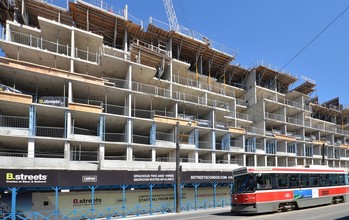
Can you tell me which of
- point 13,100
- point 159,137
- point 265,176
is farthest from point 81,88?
point 265,176

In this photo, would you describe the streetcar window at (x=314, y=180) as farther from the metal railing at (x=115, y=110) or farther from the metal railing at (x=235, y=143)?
the metal railing at (x=235, y=143)

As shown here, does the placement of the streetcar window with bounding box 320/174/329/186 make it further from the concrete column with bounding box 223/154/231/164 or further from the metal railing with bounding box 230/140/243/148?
the metal railing with bounding box 230/140/243/148

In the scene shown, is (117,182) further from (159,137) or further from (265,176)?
(159,137)

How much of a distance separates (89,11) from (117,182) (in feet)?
76.2

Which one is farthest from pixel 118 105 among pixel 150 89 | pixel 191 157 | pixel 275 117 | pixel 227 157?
pixel 275 117

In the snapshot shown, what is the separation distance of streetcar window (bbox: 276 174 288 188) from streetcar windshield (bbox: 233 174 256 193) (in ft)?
7.72

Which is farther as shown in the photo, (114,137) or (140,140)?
(140,140)

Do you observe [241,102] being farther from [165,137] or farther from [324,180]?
[324,180]

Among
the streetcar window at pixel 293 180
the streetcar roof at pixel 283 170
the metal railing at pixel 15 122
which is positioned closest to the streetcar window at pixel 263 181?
the streetcar roof at pixel 283 170

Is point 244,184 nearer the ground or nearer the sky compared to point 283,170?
nearer the ground

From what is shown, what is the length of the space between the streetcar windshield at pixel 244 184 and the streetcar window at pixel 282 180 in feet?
7.72

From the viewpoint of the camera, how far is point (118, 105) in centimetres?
4388

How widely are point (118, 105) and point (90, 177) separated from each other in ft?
64.4

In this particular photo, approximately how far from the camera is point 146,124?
41.8 m
